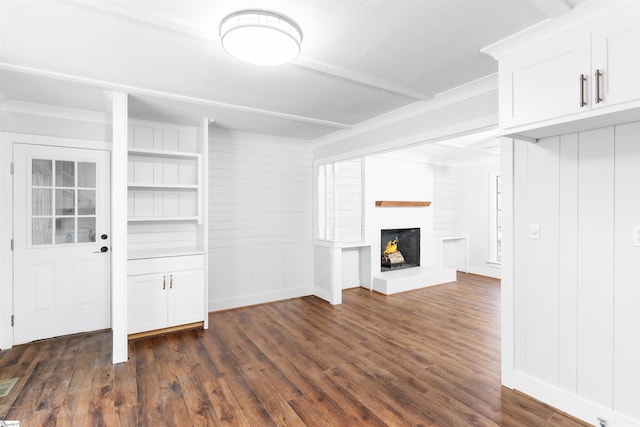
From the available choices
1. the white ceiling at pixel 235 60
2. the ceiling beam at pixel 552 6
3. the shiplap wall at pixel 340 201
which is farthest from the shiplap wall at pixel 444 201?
the ceiling beam at pixel 552 6

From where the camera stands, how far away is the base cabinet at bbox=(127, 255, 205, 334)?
3.41m

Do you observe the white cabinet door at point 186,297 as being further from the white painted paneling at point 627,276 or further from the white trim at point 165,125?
the white painted paneling at point 627,276

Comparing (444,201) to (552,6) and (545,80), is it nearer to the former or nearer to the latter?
(545,80)

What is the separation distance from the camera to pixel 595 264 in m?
2.04

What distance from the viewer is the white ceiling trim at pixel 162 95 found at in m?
2.51

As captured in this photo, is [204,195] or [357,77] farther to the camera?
[204,195]

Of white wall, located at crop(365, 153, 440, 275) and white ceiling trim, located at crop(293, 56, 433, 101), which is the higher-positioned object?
white ceiling trim, located at crop(293, 56, 433, 101)

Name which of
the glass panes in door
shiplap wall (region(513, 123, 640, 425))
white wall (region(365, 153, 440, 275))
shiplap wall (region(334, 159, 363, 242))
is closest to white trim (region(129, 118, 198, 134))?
the glass panes in door

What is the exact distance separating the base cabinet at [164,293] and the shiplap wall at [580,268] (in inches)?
126

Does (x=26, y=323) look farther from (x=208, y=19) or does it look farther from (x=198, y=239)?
(x=208, y=19)

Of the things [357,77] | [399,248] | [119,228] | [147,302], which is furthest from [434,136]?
[399,248]

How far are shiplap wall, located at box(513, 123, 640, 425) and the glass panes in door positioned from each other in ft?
14.0

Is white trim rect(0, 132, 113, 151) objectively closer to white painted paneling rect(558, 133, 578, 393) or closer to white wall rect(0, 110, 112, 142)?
white wall rect(0, 110, 112, 142)

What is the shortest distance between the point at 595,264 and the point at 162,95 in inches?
144
